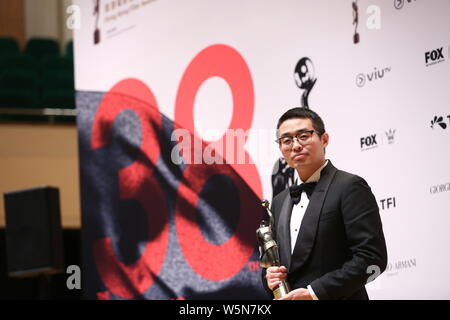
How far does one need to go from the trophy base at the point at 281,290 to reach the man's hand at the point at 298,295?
0.04 m

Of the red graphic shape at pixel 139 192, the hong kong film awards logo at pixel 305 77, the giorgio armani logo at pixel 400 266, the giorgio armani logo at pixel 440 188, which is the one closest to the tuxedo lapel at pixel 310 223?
the giorgio armani logo at pixel 440 188

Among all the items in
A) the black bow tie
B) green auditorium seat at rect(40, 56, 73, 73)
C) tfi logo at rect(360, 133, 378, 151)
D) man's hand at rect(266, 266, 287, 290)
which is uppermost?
green auditorium seat at rect(40, 56, 73, 73)

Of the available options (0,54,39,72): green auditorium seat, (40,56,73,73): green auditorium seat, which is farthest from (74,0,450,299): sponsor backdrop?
(40,56,73,73): green auditorium seat

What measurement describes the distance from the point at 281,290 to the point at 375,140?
1303 mm

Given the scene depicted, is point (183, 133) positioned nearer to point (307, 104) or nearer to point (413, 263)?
point (307, 104)

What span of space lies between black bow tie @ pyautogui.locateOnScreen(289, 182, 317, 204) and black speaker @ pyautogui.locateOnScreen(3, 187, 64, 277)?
9.38 feet

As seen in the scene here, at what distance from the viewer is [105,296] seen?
547 cm

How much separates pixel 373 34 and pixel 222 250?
1.62 metres

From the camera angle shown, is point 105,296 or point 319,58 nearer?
point 319,58

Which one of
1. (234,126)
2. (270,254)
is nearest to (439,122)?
(270,254)

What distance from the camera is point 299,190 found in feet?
10.3

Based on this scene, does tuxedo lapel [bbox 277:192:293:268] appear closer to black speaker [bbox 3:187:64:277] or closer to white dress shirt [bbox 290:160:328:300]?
white dress shirt [bbox 290:160:328:300]

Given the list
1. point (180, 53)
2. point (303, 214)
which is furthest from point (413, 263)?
point (180, 53)

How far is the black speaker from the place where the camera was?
221 inches
